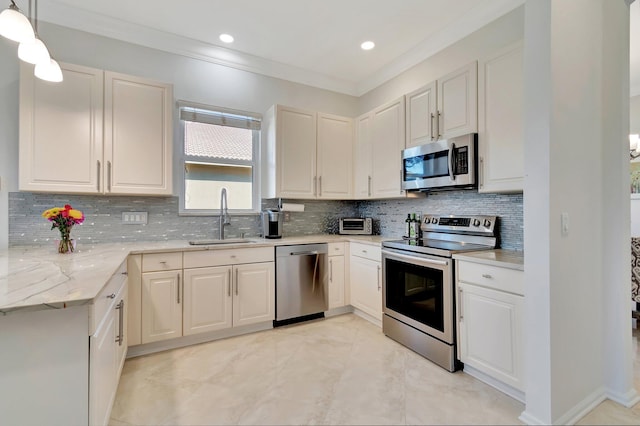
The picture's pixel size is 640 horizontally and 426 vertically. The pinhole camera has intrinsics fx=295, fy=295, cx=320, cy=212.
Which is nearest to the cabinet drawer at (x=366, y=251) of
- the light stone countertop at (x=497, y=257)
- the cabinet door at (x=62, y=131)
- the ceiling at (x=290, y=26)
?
the light stone countertop at (x=497, y=257)

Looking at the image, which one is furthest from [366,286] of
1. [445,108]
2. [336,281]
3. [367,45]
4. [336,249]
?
[367,45]

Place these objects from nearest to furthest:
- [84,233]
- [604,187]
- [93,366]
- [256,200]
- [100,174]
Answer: [93,366]
[604,187]
[100,174]
[84,233]
[256,200]

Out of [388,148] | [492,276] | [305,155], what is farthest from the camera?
[305,155]

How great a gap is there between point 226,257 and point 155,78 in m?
1.94

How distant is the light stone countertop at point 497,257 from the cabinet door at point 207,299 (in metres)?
1.99

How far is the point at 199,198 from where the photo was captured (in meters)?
3.22

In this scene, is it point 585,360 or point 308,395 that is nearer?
point 585,360

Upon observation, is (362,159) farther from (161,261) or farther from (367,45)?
(161,261)

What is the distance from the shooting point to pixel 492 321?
1.92 metres

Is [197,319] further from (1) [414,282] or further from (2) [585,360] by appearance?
(2) [585,360]

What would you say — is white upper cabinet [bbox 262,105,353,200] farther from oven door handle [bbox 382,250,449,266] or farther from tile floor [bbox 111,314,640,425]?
tile floor [bbox 111,314,640,425]

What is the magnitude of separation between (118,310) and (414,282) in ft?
7.11

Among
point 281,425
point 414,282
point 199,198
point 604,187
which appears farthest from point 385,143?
point 281,425

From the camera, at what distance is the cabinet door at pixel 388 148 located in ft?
10.1
